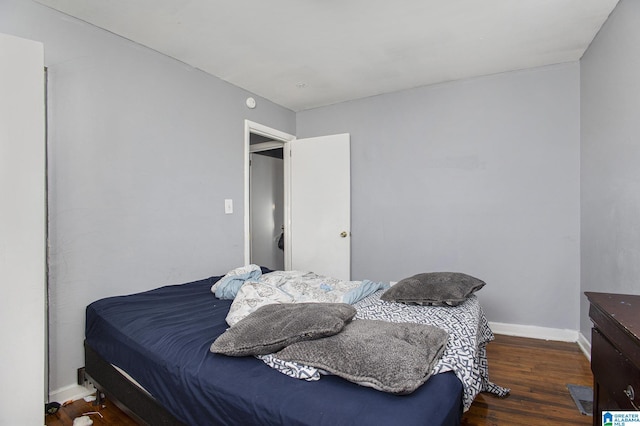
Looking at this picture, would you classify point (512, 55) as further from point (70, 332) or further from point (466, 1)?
point (70, 332)

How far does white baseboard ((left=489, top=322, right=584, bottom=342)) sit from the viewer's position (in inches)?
116

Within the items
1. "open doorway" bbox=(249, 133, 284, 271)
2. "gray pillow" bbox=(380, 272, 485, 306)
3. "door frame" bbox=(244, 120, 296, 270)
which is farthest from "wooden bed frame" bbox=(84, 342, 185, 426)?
"open doorway" bbox=(249, 133, 284, 271)

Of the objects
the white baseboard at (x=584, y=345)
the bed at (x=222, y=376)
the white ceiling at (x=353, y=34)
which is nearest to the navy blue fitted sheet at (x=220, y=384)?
the bed at (x=222, y=376)

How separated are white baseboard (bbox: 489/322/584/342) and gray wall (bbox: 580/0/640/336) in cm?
14

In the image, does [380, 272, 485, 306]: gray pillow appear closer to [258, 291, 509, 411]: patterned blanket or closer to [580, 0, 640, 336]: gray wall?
[258, 291, 509, 411]: patterned blanket

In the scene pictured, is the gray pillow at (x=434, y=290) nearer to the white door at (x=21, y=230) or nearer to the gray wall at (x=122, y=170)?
the gray wall at (x=122, y=170)

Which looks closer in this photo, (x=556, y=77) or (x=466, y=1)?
(x=466, y=1)

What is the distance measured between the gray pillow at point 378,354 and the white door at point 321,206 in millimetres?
2360

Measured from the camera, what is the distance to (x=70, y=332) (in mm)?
2107

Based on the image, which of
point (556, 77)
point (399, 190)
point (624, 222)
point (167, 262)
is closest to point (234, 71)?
point (167, 262)

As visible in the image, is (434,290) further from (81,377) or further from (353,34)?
(81,377)

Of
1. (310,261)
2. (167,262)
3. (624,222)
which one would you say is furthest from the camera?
(310,261)

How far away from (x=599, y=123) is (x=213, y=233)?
328 centimetres

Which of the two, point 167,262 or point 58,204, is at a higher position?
point 58,204
